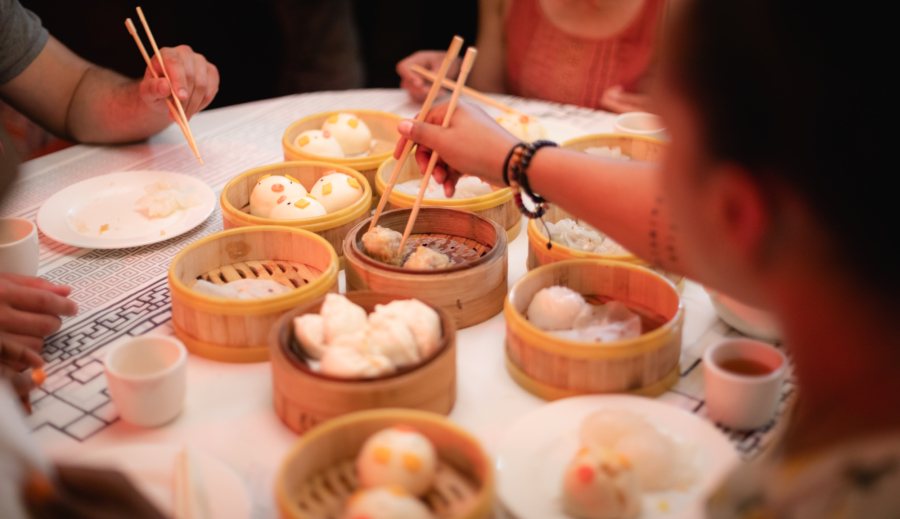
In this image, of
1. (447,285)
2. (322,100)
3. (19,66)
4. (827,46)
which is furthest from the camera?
(322,100)

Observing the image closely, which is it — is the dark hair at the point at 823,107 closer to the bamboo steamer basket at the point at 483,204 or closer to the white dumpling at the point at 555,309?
the white dumpling at the point at 555,309

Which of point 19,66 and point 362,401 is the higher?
point 19,66

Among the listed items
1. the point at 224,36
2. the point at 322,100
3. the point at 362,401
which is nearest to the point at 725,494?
the point at 362,401

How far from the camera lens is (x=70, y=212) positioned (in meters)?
2.16

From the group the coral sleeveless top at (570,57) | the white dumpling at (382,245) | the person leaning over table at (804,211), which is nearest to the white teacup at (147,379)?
the white dumpling at (382,245)

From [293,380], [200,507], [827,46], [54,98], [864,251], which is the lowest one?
[200,507]

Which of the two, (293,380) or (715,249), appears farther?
(293,380)

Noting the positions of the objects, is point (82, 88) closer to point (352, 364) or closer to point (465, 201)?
point (465, 201)

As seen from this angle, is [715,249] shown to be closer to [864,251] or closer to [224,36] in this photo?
[864,251]

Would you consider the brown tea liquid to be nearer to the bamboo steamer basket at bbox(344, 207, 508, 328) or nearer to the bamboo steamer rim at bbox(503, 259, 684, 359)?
the bamboo steamer rim at bbox(503, 259, 684, 359)

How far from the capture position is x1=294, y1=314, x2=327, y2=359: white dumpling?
4.64ft

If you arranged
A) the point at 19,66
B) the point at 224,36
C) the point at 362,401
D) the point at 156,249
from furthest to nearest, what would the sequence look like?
the point at 224,36 < the point at 19,66 < the point at 156,249 < the point at 362,401

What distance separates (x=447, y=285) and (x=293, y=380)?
46 cm

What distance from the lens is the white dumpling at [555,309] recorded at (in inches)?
61.2
